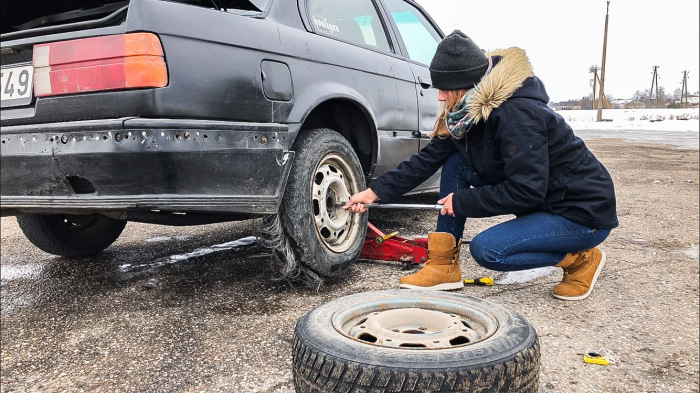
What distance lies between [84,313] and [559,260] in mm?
2261

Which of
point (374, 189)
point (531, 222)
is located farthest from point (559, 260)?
point (374, 189)

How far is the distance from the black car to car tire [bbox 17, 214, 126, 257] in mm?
979

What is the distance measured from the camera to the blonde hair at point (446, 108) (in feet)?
7.85

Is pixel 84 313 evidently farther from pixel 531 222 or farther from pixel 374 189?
pixel 531 222

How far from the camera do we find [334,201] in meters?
2.84

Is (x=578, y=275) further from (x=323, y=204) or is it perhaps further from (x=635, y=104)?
(x=635, y=104)

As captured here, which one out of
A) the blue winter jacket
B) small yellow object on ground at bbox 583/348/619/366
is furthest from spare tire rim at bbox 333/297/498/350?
the blue winter jacket

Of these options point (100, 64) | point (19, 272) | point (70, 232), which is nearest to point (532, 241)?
point (100, 64)

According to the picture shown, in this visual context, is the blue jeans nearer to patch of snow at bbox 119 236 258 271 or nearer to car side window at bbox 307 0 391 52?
car side window at bbox 307 0 391 52

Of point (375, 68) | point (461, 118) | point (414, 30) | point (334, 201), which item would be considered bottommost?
point (334, 201)

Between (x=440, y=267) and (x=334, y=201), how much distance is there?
649 millimetres

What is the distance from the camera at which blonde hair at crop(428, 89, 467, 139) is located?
2.39 meters

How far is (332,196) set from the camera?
284 cm

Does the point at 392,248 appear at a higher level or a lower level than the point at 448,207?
lower
